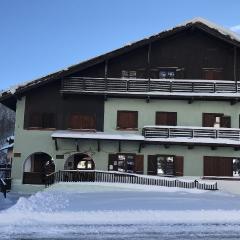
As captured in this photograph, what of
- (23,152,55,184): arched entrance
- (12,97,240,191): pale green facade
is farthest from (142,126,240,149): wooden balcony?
(23,152,55,184): arched entrance

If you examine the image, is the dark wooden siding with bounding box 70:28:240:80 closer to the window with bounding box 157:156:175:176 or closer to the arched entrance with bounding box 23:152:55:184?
the window with bounding box 157:156:175:176

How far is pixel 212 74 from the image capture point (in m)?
32.8

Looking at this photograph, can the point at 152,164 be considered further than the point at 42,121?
No

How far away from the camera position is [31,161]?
32781 mm

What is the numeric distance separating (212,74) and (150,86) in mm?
5377

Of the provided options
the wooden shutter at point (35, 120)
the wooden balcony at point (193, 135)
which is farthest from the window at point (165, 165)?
the wooden shutter at point (35, 120)

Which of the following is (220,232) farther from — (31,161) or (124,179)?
(31,161)

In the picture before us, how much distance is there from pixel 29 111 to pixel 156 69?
10.7m

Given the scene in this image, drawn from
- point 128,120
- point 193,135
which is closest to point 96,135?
point 128,120

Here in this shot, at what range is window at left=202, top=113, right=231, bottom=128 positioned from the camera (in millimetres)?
32125

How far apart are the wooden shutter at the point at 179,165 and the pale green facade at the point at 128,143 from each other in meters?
0.24

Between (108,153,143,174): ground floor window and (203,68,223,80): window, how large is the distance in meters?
8.46

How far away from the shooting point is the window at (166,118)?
3209cm

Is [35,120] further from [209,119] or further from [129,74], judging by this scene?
[209,119]
